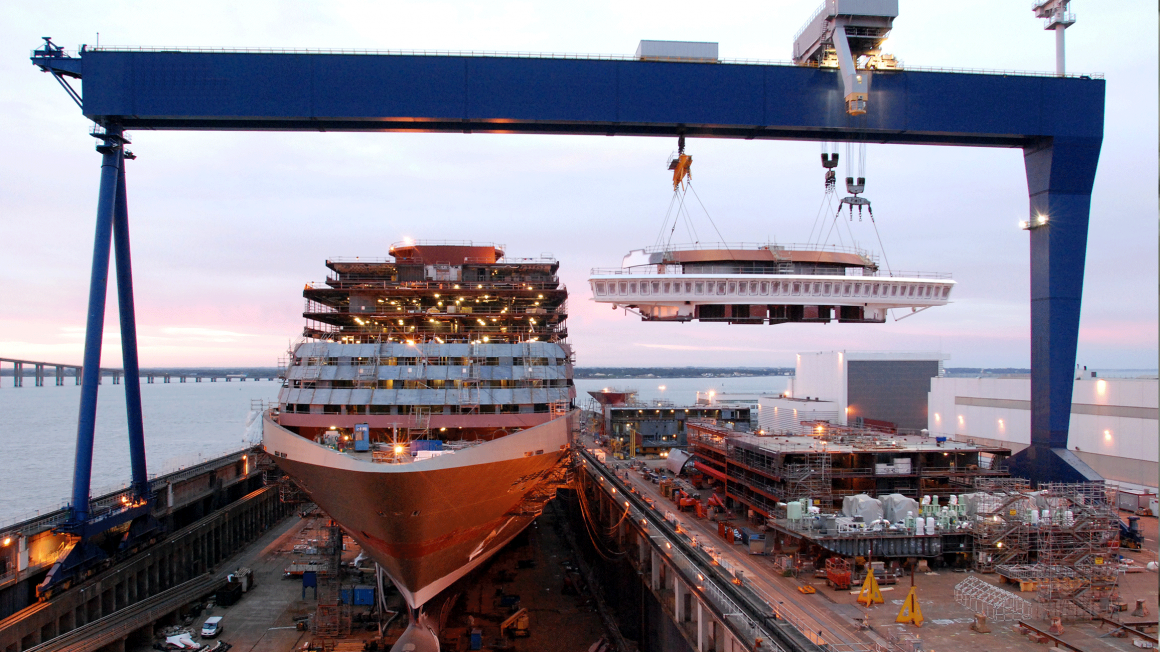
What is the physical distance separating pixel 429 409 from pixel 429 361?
2.04 m

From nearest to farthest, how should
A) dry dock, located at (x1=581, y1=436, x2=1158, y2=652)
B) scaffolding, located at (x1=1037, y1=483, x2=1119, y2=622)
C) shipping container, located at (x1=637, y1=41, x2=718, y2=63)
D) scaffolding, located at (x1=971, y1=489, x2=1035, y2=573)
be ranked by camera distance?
1. dry dock, located at (x1=581, y1=436, x2=1158, y2=652)
2. scaffolding, located at (x1=1037, y1=483, x2=1119, y2=622)
3. scaffolding, located at (x1=971, y1=489, x2=1035, y2=573)
4. shipping container, located at (x1=637, y1=41, x2=718, y2=63)

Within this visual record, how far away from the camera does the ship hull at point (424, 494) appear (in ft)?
55.0

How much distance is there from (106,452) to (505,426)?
222 feet

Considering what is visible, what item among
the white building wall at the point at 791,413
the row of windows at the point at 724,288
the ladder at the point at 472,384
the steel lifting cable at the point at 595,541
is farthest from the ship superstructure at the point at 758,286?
the white building wall at the point at 791,413

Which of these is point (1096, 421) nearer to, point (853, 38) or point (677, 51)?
point (853, 38)

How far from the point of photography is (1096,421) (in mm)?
30672

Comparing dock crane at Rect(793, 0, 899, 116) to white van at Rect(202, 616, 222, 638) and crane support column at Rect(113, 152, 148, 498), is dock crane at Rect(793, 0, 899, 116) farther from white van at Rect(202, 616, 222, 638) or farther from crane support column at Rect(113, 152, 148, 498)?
white van at Rect(202, 616, 222, 638)

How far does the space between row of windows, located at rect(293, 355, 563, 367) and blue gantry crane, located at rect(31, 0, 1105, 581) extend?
7761mm

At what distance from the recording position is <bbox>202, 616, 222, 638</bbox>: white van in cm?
2288

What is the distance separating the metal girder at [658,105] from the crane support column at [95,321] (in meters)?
1.51

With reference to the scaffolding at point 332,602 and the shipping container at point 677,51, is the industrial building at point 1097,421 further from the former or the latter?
the scaffolding at point 332,602

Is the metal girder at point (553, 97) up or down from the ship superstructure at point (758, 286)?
up

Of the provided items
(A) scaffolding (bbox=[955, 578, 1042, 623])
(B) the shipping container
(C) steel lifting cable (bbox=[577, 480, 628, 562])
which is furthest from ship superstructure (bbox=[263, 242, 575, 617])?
(A) scaffolding (bbox=[955, 578, 1042, 623])

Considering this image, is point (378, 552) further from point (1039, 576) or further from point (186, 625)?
point (1039, 576)
